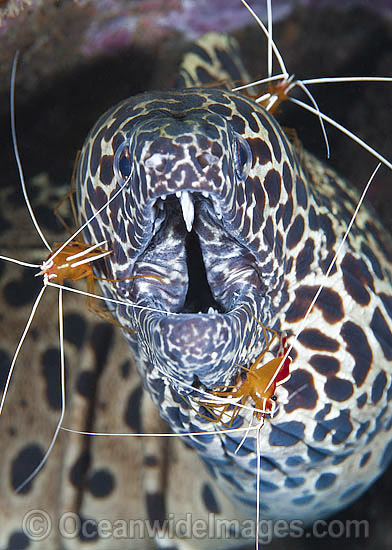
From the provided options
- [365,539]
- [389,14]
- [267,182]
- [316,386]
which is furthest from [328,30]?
[365,539]

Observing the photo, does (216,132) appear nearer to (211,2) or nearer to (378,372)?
(378,372)

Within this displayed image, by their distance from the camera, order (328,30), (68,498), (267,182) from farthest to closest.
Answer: (328,30) < (68,498) < (267,182)
